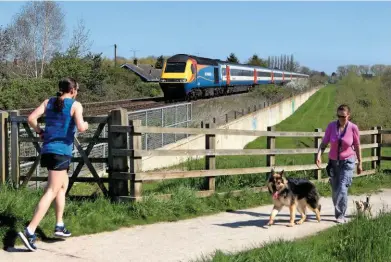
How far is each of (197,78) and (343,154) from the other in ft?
81.4

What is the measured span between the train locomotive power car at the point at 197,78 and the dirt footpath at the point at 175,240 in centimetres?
2331

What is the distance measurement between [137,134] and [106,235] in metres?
1.74

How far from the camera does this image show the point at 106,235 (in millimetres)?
6609

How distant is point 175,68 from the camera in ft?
103

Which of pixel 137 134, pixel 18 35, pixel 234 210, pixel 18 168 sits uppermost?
pixel 18 35

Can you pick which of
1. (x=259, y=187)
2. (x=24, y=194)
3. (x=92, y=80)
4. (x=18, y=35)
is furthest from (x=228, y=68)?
(x=24, y=194)

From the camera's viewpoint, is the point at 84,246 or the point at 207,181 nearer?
the point at 84,246

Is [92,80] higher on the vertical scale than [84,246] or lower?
higher

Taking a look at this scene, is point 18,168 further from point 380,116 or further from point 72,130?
point 380,116

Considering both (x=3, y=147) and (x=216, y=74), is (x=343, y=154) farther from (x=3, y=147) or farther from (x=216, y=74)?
(x=216, y=74)

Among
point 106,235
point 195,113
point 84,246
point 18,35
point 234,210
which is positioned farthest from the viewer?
point 18,35

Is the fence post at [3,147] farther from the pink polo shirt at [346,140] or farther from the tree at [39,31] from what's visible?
the tree at [39,31]

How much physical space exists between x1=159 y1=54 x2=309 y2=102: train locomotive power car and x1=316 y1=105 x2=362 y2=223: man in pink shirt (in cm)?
2334

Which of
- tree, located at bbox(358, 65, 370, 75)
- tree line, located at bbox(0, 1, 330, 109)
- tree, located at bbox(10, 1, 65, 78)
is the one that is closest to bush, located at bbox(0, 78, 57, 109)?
tree line, located at bbox(0, 1, 330, 109)
